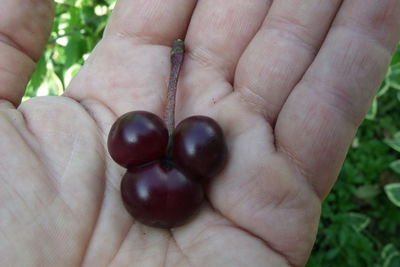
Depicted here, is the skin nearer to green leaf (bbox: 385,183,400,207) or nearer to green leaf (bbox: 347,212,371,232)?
green leaf (bbox: 385,183,400,207)

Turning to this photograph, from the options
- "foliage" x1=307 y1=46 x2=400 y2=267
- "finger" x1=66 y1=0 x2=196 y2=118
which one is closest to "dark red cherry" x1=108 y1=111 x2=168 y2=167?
"finger" x1=66 y1=0 x2=196 y2=118

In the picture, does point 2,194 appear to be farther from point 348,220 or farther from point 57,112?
point 348,220

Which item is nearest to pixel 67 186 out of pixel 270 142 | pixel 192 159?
pixel 192 159

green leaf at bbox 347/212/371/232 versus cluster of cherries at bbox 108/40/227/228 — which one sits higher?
cluster of cherries at bbox 108/40/227/228

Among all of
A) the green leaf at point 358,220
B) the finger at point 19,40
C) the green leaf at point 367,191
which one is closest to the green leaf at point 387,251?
the green leaf at point 358,220

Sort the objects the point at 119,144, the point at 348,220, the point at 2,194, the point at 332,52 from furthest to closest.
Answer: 1. the point at 348,220
2. the point at 332,52
3. the point at 119,144
4. the point at 2,194
